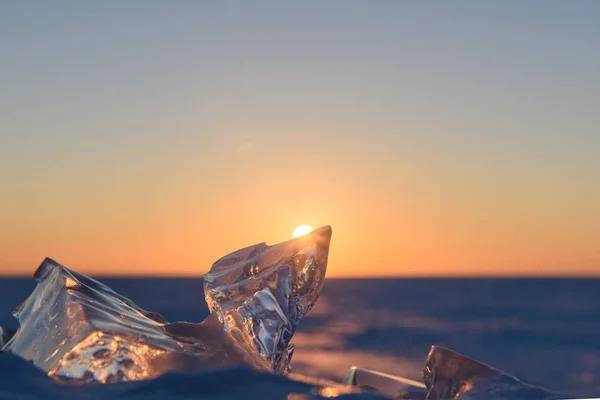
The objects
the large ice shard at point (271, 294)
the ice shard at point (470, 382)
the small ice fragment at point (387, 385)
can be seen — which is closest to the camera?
the ice shard at point (470, 382)

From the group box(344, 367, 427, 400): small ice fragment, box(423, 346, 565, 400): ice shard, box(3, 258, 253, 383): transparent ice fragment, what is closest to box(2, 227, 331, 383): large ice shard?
box(3, 258, 253, 383): transparent ice fragment

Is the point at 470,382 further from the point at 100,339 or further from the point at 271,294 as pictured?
the point at 100,339

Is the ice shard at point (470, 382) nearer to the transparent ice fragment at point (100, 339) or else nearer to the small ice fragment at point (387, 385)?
the small ice fragment at point (387, 385)

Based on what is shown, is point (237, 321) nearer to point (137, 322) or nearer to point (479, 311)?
point (137, 322)

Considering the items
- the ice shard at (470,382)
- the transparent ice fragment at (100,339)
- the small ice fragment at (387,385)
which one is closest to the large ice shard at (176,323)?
the transparent ice fragment at (100,339)

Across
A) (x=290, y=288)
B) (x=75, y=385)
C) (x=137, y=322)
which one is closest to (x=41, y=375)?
(x=75, y=385)

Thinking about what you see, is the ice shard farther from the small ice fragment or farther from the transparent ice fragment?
the transparent ice fragment
